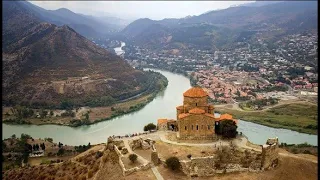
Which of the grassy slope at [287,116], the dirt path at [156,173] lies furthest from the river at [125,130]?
the dirt path at [156,173]

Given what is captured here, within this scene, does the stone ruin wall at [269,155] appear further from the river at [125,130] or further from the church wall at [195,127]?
the river at [125,130]

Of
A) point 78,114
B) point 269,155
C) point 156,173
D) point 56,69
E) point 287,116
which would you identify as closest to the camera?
point 156,173

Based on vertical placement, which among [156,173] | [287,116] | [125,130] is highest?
[156,173]

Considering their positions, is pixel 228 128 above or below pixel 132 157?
above

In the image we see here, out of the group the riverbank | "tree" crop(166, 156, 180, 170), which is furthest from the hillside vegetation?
"tree" crop(166, 156, 180, 170)

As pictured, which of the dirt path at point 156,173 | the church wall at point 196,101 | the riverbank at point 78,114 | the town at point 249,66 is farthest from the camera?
the town at point 249,66

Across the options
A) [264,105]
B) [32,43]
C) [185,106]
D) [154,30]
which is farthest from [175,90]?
[154,30]

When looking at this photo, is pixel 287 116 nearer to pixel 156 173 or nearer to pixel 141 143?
pixel 141 143

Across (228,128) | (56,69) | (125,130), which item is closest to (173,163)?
(228,128)
